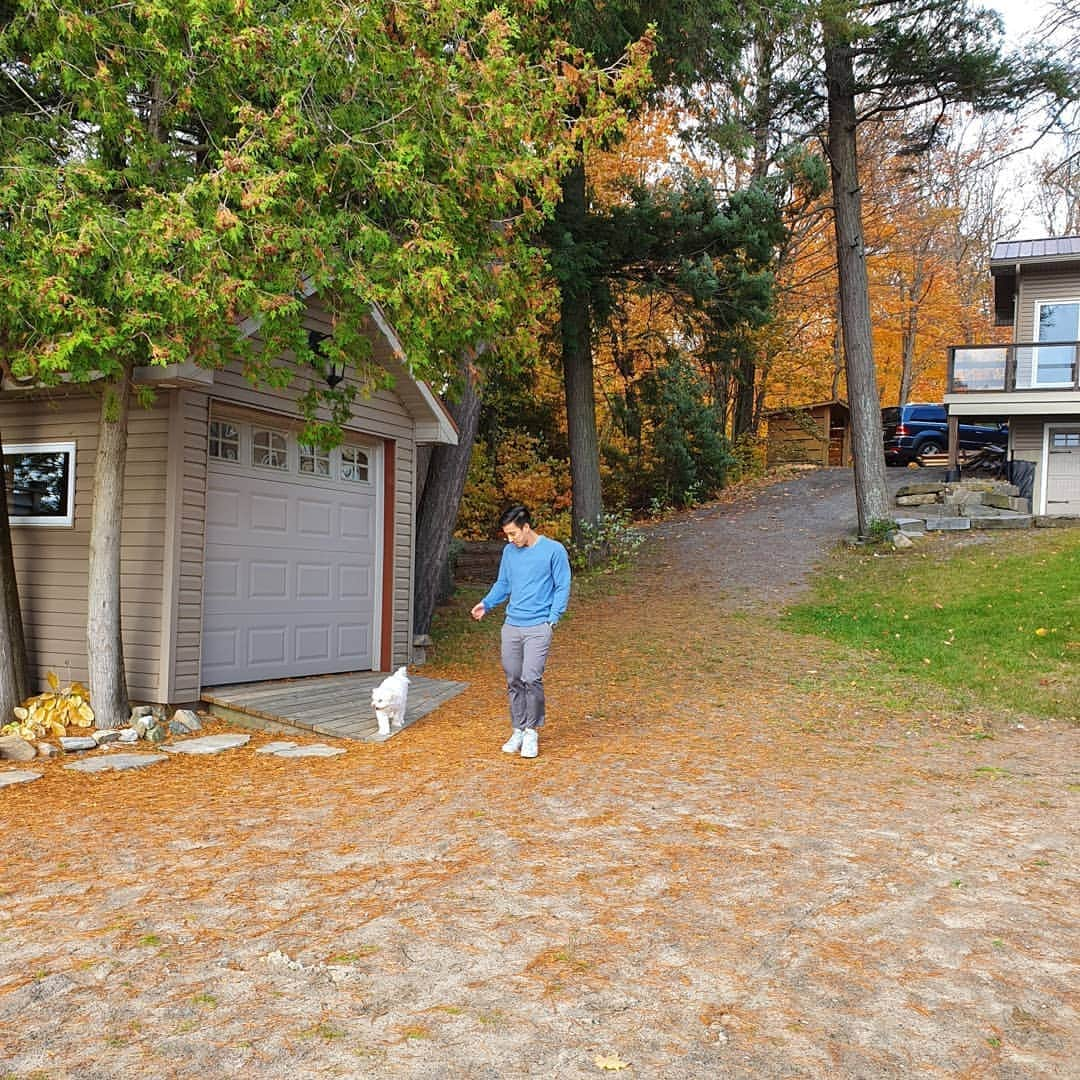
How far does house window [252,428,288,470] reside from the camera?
8992 mm

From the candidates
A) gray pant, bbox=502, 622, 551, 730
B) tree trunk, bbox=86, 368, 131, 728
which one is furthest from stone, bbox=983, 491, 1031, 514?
tree trunk, bbox=86, 368, 131, 728

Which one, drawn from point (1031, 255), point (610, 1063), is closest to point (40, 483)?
point (610, 1063)

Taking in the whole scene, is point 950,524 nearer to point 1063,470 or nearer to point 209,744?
point 1063,470

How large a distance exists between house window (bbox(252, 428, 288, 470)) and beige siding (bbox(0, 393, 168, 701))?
1.16 metres

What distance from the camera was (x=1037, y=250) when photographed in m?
20.5

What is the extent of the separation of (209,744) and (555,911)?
4.18 metres

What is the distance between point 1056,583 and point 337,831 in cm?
1147

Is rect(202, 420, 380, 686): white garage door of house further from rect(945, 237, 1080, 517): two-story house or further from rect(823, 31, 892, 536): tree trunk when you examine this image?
rect(945, 237, 1080, 517): two-story house

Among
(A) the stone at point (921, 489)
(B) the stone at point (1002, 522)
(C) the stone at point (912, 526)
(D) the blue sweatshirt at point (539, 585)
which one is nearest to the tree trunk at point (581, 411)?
(C) the stone at point (912, 526)

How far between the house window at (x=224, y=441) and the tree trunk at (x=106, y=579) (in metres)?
1.07

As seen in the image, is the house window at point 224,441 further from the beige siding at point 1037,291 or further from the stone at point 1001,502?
the beige siding at point 1037,291

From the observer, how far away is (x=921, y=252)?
29828mm

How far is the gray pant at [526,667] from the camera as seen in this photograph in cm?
681

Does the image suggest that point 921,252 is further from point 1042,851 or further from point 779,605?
point 1042,851
